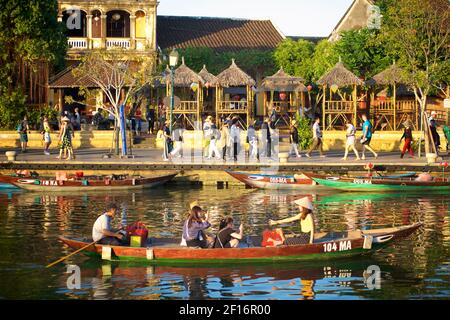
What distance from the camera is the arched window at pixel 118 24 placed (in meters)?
A: 57.9

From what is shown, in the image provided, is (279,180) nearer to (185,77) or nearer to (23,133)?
(23,133)

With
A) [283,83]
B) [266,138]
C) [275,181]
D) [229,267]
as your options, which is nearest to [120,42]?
[283,83]

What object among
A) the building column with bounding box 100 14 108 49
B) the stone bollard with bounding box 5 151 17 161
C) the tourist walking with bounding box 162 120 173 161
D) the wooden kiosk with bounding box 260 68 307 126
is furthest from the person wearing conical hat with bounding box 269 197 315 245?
the building column with bounding box 100 14 108 49

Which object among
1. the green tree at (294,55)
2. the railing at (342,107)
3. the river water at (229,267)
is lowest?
the river water at (229,267)

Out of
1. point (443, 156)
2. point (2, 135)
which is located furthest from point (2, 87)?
point (443, 156)

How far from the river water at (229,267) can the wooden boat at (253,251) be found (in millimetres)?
201

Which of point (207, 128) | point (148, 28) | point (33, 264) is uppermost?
point (148, 28)

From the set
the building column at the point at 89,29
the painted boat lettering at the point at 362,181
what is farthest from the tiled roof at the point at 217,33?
the painted boat lettering at the point at 362,181

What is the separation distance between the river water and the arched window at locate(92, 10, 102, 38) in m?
25.9

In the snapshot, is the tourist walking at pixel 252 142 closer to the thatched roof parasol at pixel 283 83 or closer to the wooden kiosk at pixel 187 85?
the wooden kiosk at pixel 187 85

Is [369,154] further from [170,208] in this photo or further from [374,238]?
[374,238]

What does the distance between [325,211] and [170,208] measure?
4736mm

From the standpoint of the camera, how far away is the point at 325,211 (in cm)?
2969

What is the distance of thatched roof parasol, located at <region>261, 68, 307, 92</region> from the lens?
4869 cm
